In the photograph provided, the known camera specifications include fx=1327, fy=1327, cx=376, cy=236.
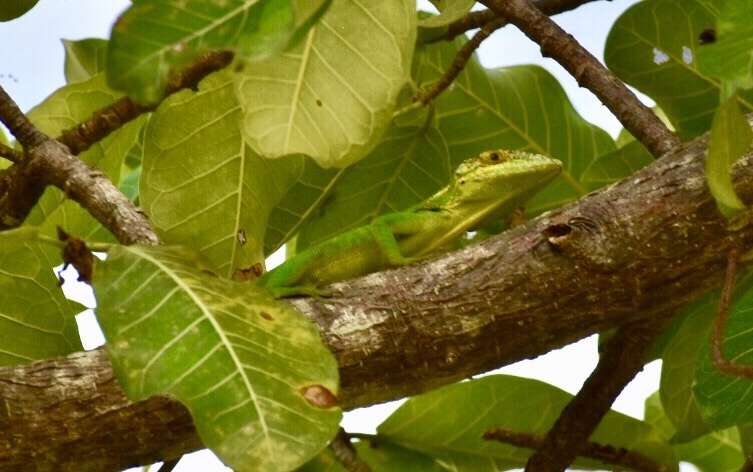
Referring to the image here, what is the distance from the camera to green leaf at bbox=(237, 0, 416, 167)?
225cm

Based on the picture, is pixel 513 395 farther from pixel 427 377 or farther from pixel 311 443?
pixel 311 443

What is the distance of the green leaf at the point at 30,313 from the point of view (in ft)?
8.09

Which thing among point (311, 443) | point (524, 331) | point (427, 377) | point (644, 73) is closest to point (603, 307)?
point (524, 331)

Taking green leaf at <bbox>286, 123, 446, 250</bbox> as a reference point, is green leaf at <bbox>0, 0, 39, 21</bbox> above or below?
above

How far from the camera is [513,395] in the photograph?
287 cm

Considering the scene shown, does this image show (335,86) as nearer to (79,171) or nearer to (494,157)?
(79,171)

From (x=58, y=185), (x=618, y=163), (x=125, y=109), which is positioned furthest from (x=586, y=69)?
(x=58, y=185)

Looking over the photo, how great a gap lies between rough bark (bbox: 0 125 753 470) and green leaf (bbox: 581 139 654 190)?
792 mm

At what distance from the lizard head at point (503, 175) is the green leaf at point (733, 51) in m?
1.12

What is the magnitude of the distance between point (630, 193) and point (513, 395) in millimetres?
878

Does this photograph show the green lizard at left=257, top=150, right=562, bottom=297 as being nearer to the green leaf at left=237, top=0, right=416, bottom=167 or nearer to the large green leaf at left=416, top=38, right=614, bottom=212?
the large green leaf at left=416, top=38, right=614, bottom=212

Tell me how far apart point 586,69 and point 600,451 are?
2.54 ft

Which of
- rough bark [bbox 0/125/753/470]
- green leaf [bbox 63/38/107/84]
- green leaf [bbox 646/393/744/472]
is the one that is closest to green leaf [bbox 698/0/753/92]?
rough bark [bbox 0/125/753/470]

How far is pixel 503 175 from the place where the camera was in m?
3.03
